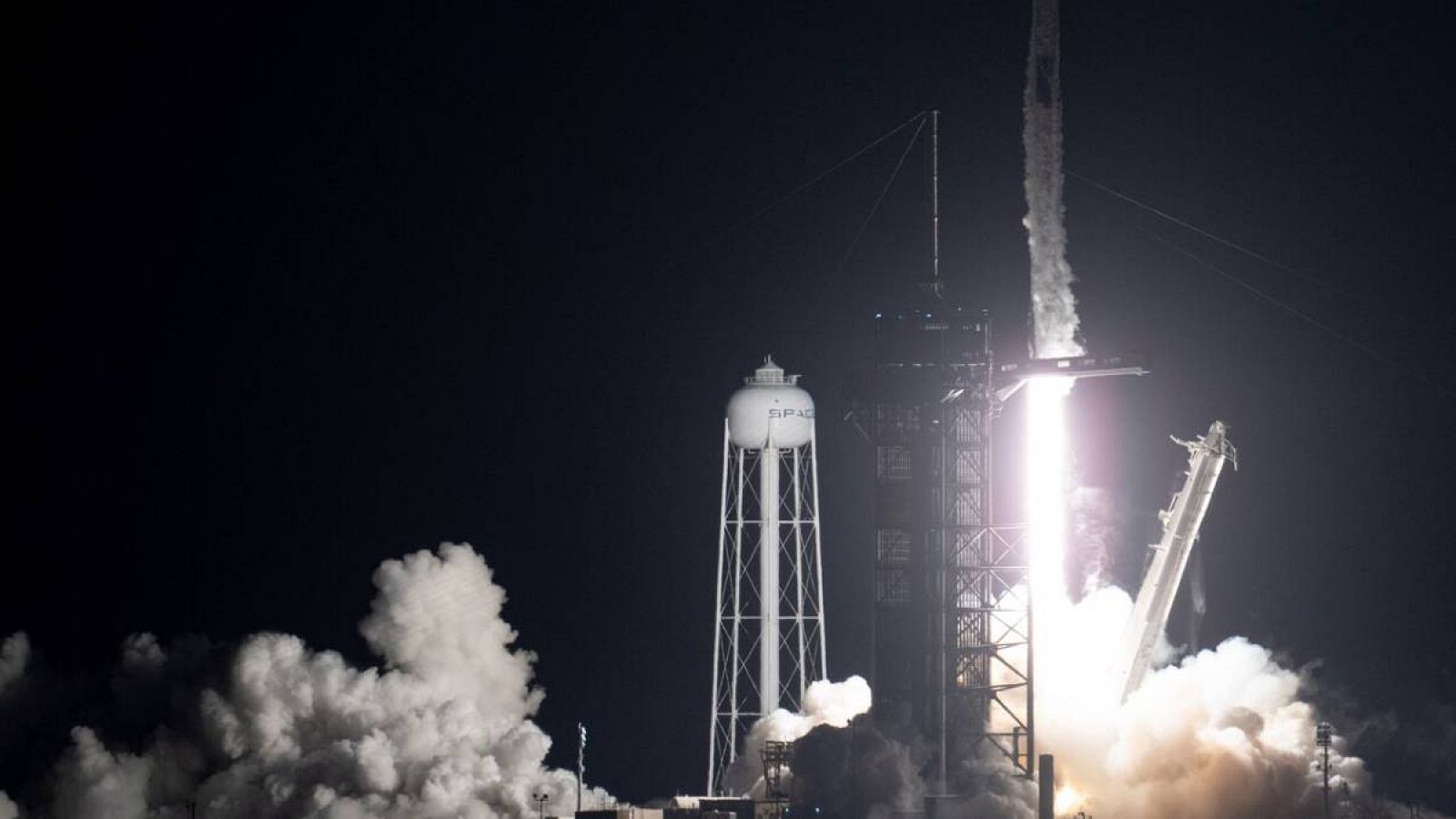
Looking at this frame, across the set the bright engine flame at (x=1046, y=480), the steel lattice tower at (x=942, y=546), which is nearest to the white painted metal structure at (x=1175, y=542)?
the steel lattice tower at (x=942, y=546)

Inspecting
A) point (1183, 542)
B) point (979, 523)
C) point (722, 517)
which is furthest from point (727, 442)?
point (1183, 542)

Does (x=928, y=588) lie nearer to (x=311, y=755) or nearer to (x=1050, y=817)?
(x=1050, y=817)

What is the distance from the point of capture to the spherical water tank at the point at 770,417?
68625mm

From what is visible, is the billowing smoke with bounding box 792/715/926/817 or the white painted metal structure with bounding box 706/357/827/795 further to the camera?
the white painted metal structure with bounding box 706/357/827/795

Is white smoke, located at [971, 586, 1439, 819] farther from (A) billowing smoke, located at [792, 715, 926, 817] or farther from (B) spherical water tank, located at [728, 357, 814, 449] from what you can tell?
(B) spherical water tank, located at [728, 357, 814, 449]

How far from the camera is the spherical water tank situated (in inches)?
2702

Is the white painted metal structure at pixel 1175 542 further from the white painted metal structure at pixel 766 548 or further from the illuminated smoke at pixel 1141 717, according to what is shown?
the white painted metal structure at pixel 766 548

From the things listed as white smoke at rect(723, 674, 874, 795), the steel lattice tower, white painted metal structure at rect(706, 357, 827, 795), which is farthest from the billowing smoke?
white painted metal structure at rect(706, 357, 827, 795)

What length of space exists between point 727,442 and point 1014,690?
868cm

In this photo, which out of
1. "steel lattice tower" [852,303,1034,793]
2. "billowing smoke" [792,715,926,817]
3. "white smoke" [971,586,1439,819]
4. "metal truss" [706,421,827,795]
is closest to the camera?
"billowing smoke" [792,715,926,817]

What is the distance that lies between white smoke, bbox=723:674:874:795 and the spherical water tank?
5575 millimetres

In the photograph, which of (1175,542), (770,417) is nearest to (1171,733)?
(1175,542)

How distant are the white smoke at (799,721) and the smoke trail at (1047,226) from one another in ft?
27.1

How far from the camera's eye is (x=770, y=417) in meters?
68.6
